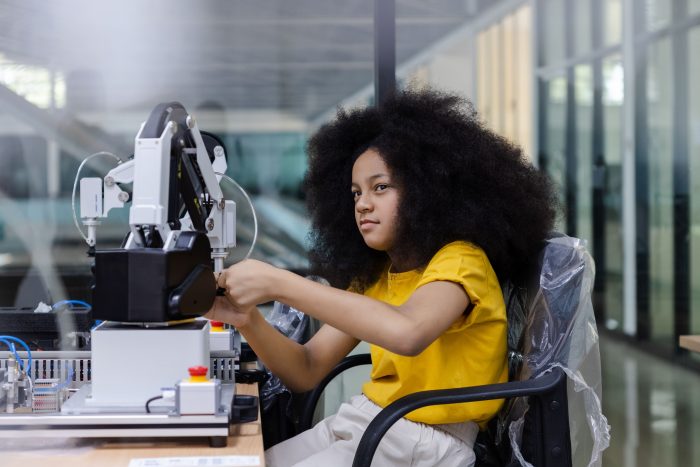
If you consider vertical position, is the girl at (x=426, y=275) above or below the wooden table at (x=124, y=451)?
above

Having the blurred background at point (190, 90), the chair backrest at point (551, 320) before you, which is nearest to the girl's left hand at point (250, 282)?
the chair backrest at point (551, 320)

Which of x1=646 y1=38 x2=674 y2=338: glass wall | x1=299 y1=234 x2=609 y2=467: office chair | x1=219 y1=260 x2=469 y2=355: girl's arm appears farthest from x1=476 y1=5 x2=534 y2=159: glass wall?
x1=219 y1=260 x2=469 y2=355: girl's arm

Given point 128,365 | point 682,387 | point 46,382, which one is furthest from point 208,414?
point 682,387

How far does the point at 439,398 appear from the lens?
145cm

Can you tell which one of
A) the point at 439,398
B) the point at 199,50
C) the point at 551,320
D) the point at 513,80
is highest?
the point at 513,80

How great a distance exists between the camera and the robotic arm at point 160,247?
1257mm

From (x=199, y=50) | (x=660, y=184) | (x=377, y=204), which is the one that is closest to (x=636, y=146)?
(x=660, y=184)

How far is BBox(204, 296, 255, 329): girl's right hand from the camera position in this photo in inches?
60.8

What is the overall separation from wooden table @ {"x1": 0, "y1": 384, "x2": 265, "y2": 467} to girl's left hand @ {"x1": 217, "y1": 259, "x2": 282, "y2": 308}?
231 mm

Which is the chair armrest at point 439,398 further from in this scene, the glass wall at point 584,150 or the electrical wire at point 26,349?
the glass wall at point 584,150

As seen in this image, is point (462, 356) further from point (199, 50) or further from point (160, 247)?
point (199, 50)

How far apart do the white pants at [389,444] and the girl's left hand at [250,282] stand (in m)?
0.37

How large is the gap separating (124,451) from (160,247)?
0.32m

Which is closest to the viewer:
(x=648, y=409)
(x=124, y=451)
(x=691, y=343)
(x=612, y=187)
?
(x=124, y=451)
